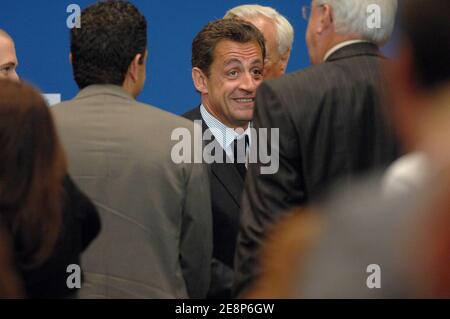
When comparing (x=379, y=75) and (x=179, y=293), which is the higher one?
(x=379, y=75)

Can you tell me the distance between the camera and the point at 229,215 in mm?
3102

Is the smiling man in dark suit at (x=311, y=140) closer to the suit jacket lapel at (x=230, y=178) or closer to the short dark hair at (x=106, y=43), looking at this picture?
the short dark hair at (x=106, y=43)

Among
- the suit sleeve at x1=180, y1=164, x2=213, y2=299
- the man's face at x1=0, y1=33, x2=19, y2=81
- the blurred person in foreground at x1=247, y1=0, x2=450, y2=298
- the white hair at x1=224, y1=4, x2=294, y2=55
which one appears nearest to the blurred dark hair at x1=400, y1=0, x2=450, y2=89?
the blurred person in foreground at x1=247, y1=0, x2=450, y2=298

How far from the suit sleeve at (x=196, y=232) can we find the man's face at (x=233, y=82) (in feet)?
3.42

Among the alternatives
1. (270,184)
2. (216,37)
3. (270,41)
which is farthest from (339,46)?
(270,41)

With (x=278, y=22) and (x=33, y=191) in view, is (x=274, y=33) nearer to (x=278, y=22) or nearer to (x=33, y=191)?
(x=278, y=22)

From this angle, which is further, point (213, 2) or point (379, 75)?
point (213, 2)

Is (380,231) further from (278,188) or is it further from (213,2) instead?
(213,2)

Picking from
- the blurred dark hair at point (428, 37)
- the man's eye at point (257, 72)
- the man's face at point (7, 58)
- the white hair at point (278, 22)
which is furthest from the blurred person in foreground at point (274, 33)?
the blurred dark hair at point (428, 37)

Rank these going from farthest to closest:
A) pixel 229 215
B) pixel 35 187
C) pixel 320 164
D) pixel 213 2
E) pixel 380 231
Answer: pixel 213 2
pixel 229 215
pixel 320 164
pixel 35 187
pixel 380 231

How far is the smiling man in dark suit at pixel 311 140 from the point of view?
251 cm
